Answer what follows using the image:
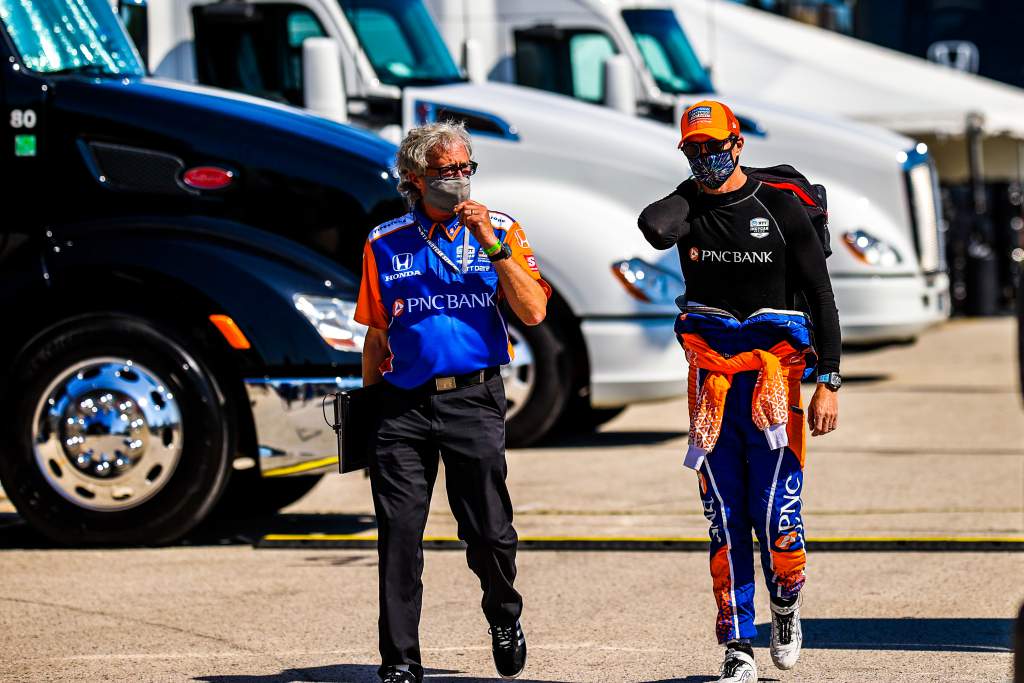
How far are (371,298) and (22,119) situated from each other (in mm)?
3172

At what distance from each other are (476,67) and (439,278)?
690cm

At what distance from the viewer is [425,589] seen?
6.81m

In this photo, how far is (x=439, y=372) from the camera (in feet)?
16.6

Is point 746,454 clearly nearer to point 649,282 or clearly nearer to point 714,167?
point 714,167

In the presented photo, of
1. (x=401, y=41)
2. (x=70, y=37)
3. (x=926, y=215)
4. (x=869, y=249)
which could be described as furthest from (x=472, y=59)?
(x=70, y=37)

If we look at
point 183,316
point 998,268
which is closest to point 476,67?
point 183,316

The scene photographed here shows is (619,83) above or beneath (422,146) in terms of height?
above

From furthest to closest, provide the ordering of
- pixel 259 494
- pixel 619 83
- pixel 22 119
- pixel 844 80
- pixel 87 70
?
1. pixel 844 80
2. pixel 619 83
3. pixel 259 494
4. pixel 87 70
5. pixel 22 119

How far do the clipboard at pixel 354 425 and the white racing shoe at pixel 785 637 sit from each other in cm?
126

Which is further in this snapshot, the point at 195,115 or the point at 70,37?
the point at 70,37

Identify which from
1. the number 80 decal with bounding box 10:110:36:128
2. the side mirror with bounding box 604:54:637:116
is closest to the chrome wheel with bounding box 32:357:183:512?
the number 80 decal with bounding box 10:110:36:128

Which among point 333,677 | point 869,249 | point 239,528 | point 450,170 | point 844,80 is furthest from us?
point 844,80

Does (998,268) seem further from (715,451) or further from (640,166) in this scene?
(715,451)

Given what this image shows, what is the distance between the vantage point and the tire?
854 centimetres
